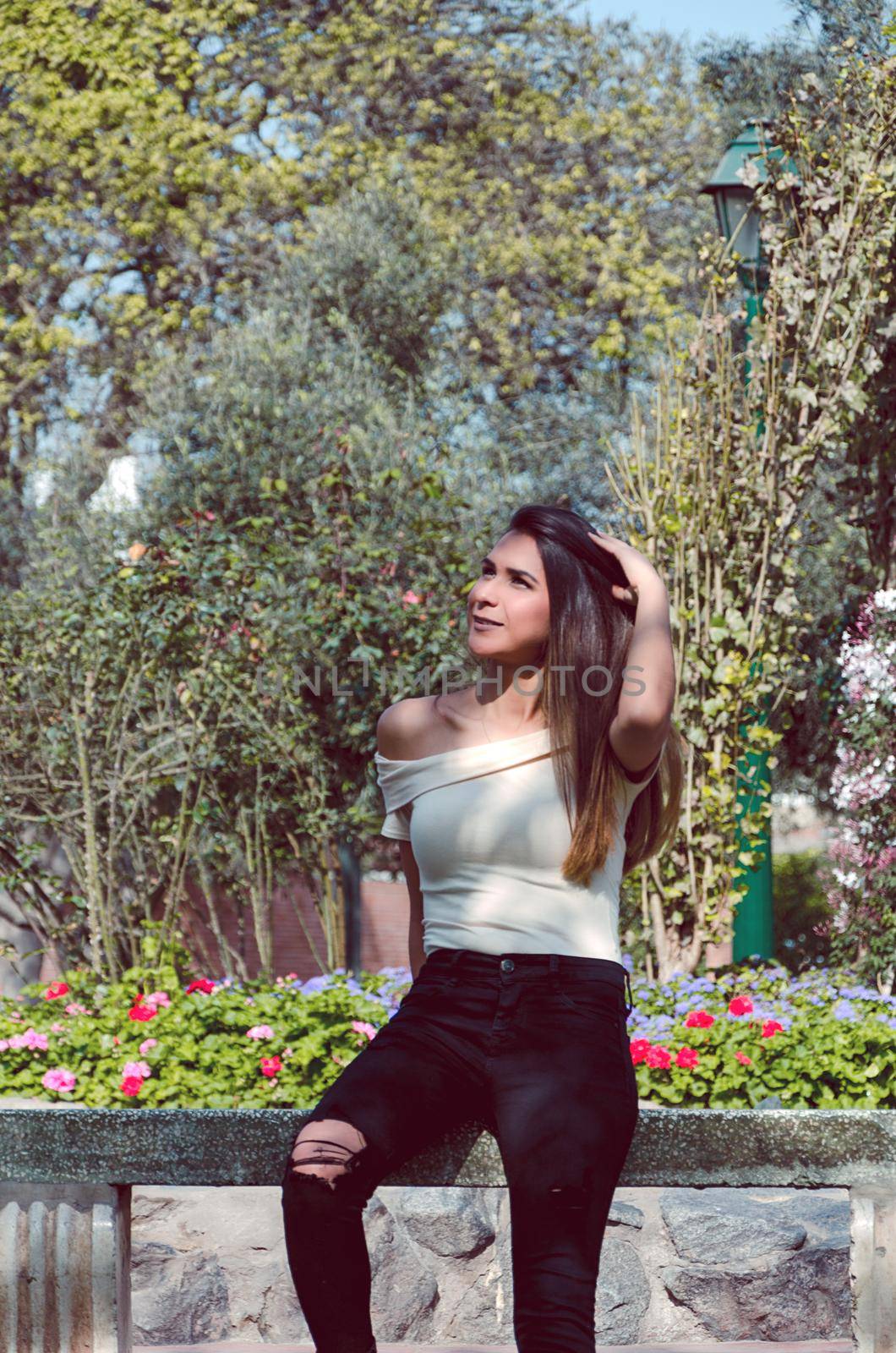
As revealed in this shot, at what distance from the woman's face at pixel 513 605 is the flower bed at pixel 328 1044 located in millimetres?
2496

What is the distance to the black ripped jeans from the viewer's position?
1835mm

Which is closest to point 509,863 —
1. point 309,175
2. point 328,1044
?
point 328,1044

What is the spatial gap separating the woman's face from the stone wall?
195 centimetres

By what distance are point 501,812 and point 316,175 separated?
11.7 meters

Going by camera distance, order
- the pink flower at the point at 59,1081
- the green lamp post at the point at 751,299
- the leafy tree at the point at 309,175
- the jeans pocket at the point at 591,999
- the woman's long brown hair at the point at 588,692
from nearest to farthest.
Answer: the jeans pocket at the point at 591,999 → the woman's long brown hair at the point at 588,692 → the pink flower at the point at 59,1081 → the green lamp post at the point at 751,299 → the leafy tree at the point at 309,175

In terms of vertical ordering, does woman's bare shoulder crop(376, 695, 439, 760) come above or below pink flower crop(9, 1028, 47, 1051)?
above

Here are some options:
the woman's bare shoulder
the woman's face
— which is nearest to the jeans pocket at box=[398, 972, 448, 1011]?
the woman's bare shoulder

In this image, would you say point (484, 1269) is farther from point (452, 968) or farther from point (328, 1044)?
point (452, 968)

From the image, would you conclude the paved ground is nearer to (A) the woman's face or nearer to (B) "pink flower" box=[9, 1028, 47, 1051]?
(A) the woman's face

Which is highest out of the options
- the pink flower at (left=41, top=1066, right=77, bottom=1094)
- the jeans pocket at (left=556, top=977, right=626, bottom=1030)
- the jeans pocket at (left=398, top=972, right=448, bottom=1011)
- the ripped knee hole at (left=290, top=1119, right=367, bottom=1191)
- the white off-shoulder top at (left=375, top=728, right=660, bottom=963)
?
the white off-shoulder top at (left=375, top=728, right=660, bottom=963)

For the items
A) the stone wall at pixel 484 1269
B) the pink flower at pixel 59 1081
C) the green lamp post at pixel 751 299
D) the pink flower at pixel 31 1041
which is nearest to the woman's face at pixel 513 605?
the stone wall at pixel 484 1269

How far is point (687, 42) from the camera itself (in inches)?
539

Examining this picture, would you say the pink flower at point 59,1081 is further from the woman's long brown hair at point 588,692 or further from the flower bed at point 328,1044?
the woman's long brown hair at point 588,692

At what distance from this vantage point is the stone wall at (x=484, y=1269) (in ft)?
11.9
